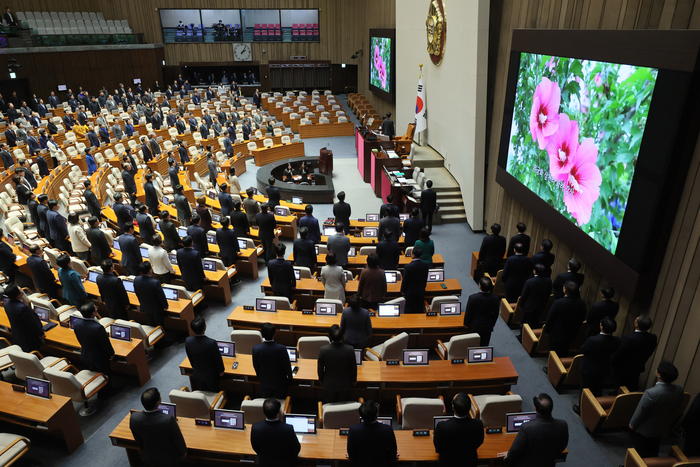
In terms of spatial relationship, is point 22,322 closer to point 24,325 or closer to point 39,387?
point 24,325

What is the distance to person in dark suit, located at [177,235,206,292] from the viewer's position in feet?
22.7

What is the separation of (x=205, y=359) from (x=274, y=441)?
1462 millimetres

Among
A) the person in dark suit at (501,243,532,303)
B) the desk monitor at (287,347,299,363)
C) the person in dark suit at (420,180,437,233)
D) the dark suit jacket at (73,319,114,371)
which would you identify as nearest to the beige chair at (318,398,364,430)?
the desk monitor at (287,347,299,363)

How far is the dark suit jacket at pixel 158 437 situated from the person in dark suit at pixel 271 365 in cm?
98

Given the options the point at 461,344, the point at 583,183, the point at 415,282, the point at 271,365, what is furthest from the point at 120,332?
the point at 583,183

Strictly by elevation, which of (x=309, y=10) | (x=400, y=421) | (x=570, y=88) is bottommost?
(x=400, y=421)

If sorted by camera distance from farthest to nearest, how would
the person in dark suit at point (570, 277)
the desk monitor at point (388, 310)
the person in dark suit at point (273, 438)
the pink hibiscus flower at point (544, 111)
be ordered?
the pink hibiscus flower at point (544, 111)
the desk monitor at point (388, 310)
the person in dark suit at point (570, 277)
the person in dark suit at point (273, 438)

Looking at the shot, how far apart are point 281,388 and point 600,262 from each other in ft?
14.0

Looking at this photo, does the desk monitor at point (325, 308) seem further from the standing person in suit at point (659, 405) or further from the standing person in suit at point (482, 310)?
the standing person in suit at point (659, 405)

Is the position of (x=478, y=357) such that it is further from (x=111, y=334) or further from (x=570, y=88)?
(x=111, y=334)

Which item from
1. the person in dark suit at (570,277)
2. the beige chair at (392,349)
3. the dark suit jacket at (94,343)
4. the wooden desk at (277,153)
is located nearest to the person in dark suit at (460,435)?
the beige chair at (392,349)

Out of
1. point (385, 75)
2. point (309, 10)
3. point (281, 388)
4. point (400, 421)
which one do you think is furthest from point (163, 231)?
point (309, 10)

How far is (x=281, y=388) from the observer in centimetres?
469

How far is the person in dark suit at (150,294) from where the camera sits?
6.00 metres
